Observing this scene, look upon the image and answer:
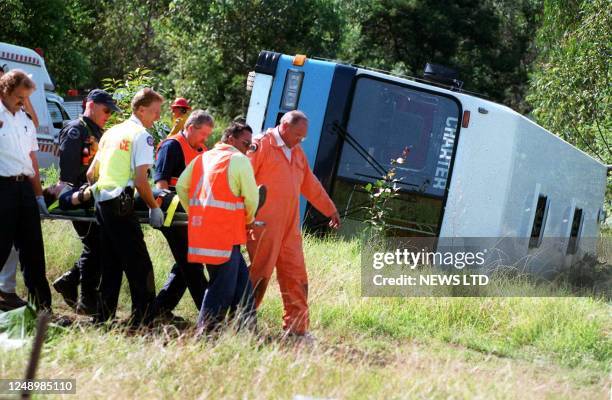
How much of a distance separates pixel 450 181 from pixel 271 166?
13.1ft

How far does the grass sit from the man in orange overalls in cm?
29

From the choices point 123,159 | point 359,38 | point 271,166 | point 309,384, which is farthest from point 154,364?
point 359,38

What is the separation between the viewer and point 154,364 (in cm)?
555

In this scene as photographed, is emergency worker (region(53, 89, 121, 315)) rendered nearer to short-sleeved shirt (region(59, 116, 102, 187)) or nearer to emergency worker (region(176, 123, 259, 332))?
short-sleeved shirt (region(59, 116, 102, 187))

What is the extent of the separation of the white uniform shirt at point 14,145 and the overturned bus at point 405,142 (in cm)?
427

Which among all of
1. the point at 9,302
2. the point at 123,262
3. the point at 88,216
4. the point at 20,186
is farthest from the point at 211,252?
the point at 9,302

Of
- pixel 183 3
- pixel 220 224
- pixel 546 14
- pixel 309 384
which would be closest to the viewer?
pixel 309 384

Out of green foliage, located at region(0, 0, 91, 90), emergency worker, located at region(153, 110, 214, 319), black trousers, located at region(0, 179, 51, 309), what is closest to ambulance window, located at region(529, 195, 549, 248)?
emergency worker, located at region(153, 110, 214, 319)

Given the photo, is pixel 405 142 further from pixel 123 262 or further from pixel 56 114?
pixel 56 114

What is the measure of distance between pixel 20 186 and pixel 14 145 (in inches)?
11.3

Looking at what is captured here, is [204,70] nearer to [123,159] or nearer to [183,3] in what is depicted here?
[183,3]

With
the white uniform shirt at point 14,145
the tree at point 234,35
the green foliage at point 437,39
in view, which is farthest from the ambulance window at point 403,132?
the green foliage at point 437,39

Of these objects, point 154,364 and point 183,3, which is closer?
point 154,364

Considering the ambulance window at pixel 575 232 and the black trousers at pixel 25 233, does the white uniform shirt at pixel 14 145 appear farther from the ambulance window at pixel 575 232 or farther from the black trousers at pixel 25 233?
the ambulance window at pixel 575 232
